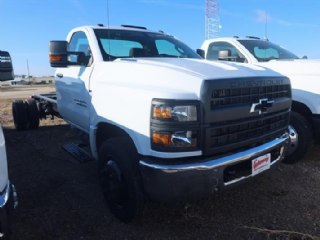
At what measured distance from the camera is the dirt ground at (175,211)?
10.5ft

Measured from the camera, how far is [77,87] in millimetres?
4477

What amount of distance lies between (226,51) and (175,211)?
10.7 feet

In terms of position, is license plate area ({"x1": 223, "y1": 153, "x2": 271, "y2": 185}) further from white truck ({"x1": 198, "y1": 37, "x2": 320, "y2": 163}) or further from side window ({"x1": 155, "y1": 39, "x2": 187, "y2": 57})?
side window ({"x1": 155, "y1": 39, "x2": 187, "y2": 57})

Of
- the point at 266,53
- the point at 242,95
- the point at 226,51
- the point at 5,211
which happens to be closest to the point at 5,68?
the point at 5,211

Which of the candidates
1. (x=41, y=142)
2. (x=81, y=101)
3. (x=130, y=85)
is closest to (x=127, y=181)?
(x=130, y=85)

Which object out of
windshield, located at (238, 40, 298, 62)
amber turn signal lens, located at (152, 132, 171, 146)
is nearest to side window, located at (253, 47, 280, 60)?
windshield, located at (238, 40, 298, 62)

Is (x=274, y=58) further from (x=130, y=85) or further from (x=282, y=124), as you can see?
(x=130, y=85)

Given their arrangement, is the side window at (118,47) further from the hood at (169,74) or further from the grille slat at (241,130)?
the grille slat at (241,130)

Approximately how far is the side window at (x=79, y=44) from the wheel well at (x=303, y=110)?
3.09 m

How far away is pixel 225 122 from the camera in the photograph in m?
2.93

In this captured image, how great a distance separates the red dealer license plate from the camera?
3180 millimetres

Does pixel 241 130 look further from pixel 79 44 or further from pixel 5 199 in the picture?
pixel 79 44

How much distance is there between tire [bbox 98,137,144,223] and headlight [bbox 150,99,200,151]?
409 millimetres

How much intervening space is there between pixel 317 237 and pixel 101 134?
240 cm
